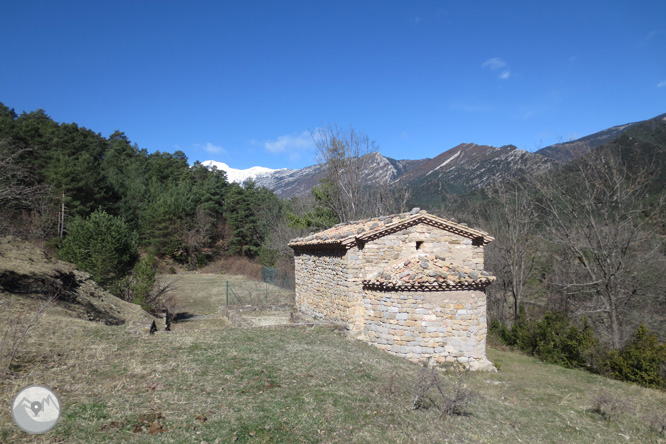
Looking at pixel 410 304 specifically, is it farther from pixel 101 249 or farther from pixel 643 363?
pixel 101 249

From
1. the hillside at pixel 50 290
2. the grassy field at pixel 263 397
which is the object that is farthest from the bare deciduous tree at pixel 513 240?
the hillside at pixel 50 290

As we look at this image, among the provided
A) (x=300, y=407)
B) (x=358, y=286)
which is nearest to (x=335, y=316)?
(x=358, y=286)

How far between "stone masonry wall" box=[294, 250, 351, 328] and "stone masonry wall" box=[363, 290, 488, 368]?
1763 millimetres

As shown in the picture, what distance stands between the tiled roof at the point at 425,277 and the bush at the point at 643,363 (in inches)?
245

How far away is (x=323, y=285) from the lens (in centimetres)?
1529

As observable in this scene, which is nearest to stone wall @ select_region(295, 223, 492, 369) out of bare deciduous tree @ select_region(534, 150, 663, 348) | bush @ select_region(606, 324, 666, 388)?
bush @ select_region(606, 324, 666, 388)

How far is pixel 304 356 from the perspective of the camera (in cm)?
937

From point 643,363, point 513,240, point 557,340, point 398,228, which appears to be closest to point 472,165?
point 513,240

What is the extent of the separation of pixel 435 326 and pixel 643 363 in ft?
25.1

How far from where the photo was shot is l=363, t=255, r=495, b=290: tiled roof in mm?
11719

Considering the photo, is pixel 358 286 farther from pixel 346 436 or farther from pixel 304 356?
pixel 346 436

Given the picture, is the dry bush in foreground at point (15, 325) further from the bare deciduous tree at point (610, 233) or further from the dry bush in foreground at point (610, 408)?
the bare deciduous tree at point (610, 233)

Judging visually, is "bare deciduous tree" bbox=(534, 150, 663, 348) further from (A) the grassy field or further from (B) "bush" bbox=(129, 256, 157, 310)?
(B) "bush" bbox=(129, 256, 157, 310)

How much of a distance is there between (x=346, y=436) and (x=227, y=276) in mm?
37148
